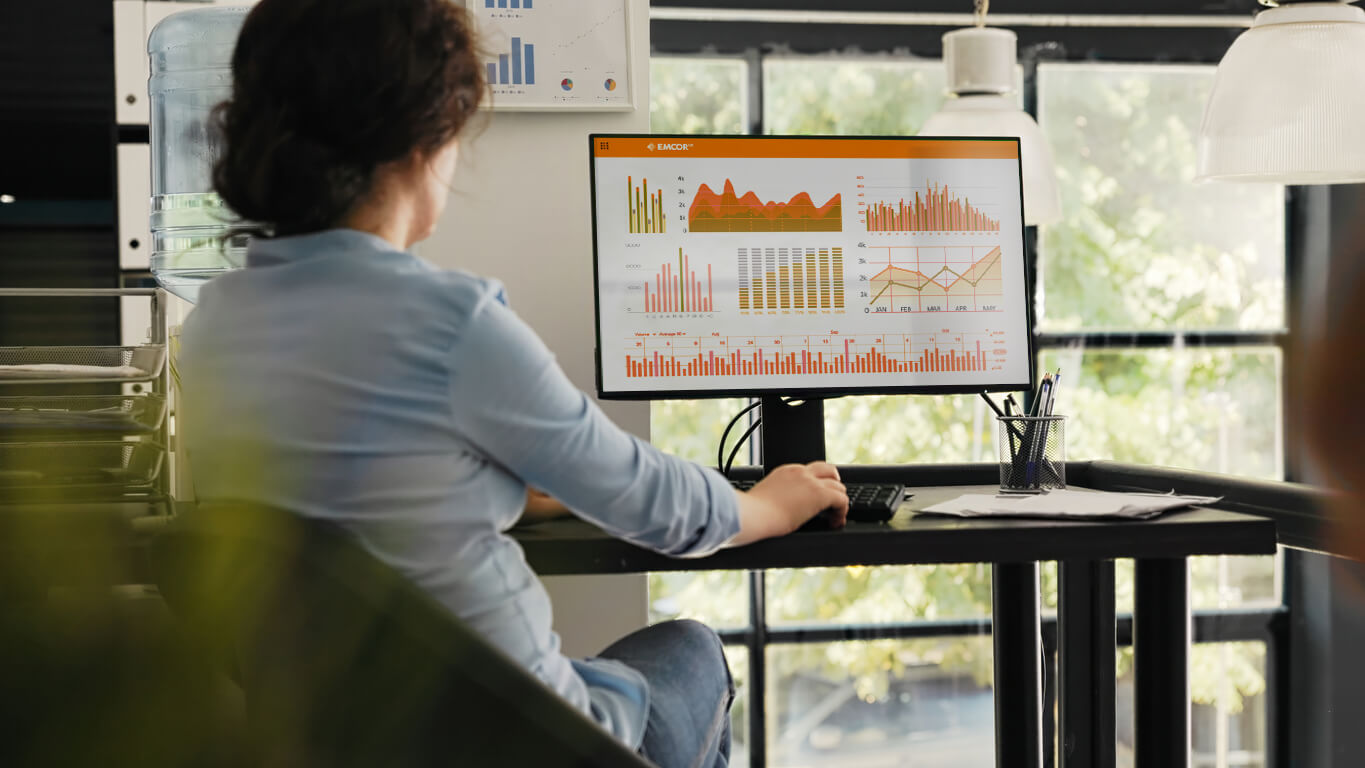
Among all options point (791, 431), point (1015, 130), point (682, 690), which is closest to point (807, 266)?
point (791, 431)

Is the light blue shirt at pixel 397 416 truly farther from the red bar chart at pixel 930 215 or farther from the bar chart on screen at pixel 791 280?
the red bar chart at pixel 930 215

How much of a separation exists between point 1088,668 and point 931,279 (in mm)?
650

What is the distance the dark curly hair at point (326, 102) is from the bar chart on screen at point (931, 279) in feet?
2.66

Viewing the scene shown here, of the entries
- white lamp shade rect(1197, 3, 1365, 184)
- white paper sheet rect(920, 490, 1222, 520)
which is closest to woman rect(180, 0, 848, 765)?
white paper sheet rect(920, 490, 1222, 520)

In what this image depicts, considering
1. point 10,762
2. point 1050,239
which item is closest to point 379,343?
point 10,762

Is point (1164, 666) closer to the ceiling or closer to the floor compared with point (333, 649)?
closer to the floor

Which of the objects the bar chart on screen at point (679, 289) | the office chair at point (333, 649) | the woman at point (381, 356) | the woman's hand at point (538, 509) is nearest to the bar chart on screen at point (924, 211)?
the bar chart on screen at point (679, 289)

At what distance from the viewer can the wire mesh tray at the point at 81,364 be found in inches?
70.6

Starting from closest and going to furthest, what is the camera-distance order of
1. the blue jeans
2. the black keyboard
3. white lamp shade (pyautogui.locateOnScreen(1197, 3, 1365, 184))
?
Result: the blue jeans
the black keyboard
white lamp shade (pyautogui.locateOnScreen(1197, 3, 1365, 184))

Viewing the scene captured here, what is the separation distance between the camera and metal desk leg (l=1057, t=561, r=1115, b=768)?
1.70 meters

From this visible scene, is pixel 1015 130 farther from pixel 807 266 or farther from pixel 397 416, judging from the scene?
pixel 397 416

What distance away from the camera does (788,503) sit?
1.21 m

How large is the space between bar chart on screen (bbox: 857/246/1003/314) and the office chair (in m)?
1.00

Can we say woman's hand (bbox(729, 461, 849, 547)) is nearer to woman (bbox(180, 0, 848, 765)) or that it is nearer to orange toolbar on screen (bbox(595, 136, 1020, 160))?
woman (bbox(180, 0, 848, 765))
